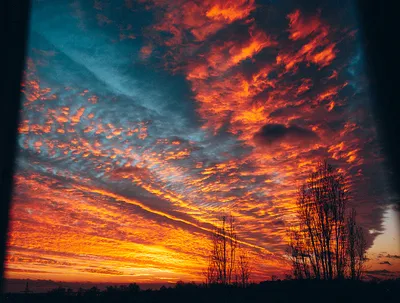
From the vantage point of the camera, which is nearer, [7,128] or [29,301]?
[7,128]

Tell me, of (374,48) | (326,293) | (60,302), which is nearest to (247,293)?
(326,293)

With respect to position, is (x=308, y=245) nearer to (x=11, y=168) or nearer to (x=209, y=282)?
(x=209, y=282)

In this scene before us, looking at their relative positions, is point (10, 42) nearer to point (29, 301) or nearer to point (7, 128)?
point (7, 128)

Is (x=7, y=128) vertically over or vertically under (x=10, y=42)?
under

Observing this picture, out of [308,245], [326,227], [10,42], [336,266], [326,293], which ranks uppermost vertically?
[10,42]

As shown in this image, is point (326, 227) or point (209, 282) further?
point (209, 282)

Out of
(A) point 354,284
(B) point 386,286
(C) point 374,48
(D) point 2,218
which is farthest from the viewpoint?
(B) point 386,286

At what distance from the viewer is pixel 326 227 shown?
56.6ft

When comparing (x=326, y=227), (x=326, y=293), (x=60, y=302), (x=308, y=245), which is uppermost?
(x=326, y=227)

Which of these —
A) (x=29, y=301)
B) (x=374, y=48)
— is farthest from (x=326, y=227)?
(x=29, y=301)

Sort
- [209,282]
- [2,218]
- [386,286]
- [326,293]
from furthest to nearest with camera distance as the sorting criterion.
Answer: [209,282]
[386,286]
[326,293]
[2,218]

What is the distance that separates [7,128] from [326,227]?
18.5 meters

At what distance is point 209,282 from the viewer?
92.2 feet

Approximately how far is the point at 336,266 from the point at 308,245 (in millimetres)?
2024
